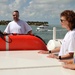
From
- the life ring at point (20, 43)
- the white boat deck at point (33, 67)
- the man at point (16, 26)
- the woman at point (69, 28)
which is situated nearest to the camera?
the white boat deck at point (33, 67)

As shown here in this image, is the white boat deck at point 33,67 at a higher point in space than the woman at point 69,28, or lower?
lower

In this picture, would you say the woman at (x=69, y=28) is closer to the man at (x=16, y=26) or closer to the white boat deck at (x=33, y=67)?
the white boat deck at (x=33, y=67)

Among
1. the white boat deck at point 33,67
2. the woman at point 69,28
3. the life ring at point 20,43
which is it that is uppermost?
the woman at point 69,28

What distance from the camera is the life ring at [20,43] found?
4023 mm

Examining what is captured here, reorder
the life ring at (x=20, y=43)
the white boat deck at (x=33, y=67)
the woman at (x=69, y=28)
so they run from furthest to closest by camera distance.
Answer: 1. the life ring at (x=20, y=43)
2. the woman at (x=69, y=28)
3. the white boat deck at (x=33, y=67)

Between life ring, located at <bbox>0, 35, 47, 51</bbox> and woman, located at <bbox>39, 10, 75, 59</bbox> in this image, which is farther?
life ring, located at <bbox>0, 35, 47, 51</bbox>

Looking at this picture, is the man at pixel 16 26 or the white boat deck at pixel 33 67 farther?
the man at pixel 16 26

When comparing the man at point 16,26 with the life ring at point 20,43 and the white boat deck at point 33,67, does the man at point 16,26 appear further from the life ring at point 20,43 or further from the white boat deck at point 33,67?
the white boat deck at point 33,67

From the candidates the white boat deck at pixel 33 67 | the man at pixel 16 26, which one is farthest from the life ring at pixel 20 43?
the man at pixel 16 26

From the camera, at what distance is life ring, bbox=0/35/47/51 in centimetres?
402

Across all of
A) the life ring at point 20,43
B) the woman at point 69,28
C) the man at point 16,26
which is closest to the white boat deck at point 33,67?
the woman at point 69,28

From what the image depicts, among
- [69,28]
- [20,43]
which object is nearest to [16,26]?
[20,43]

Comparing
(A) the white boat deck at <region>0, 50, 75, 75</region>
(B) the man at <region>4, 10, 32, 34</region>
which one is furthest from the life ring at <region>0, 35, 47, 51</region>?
(B) the man at <region>4, 10, 32, 34</region>

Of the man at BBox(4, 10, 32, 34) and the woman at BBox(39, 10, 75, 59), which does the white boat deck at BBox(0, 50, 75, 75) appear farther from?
the man at BBox(4, 10, 32, 34)
